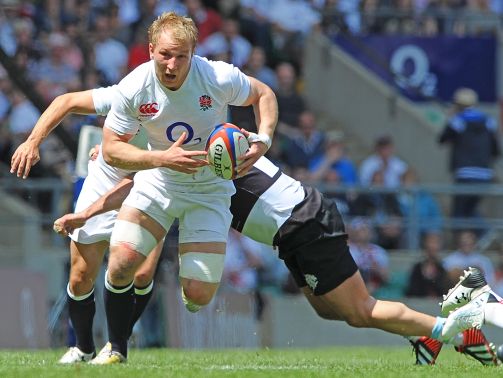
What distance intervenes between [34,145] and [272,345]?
23.9 ft

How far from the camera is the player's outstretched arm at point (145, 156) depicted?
26.2 feet

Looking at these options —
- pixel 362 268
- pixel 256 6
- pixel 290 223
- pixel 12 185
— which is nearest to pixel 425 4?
pixel 256 6

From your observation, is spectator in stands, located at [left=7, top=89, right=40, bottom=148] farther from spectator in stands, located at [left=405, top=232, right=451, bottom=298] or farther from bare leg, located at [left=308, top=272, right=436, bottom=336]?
bare leg, located at [left=308, top=272, right=436, bottom=336]

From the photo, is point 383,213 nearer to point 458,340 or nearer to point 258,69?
point 258,69

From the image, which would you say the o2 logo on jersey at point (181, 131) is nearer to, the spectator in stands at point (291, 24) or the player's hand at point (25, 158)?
the player's hand at point (25, 158)

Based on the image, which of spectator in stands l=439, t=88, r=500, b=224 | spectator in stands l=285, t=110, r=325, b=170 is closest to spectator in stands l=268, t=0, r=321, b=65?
spectator in stands l=285, t=110, r=325, b=170

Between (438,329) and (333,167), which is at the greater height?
(333,167)

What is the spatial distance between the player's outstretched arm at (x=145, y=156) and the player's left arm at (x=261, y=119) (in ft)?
1.05

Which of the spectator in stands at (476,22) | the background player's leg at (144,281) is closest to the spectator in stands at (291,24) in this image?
the spectator in stands at (476,22)

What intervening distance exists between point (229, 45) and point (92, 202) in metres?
10.1

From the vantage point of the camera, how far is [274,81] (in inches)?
754

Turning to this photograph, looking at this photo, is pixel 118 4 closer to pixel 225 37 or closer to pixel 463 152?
pixel 225 37

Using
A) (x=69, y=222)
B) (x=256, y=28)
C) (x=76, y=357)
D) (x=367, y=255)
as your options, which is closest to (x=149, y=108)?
(x=69, y=222)

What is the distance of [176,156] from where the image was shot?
7.96 meters
